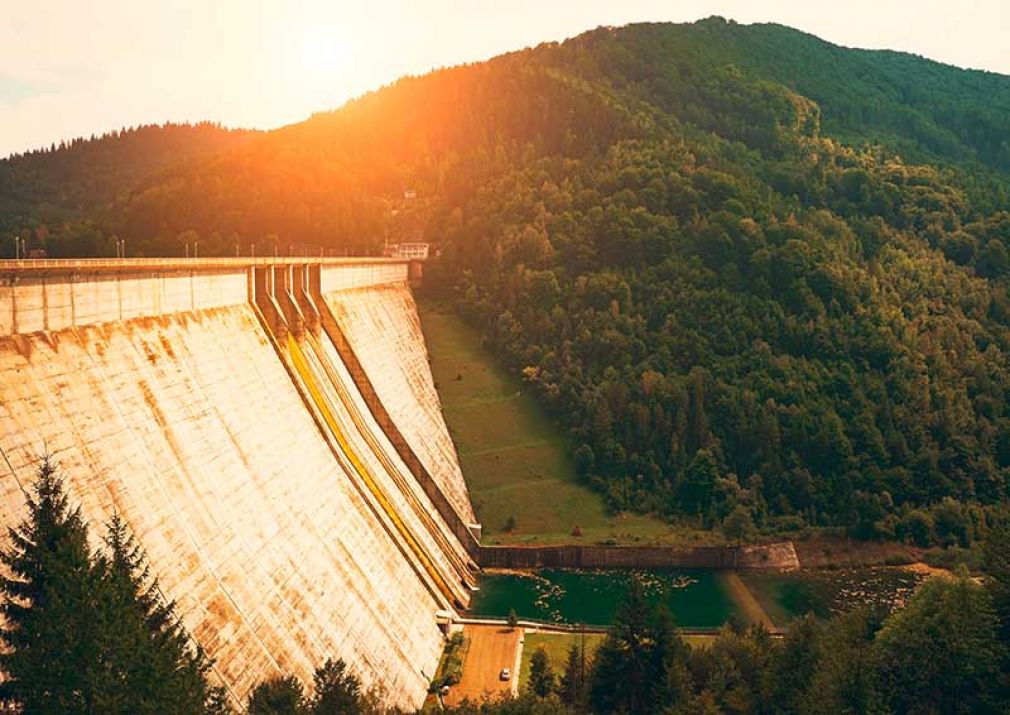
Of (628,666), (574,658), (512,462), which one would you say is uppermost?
(628,666)

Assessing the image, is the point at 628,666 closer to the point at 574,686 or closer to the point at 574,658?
the point at 574,686

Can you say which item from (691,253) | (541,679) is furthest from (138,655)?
(691,253)

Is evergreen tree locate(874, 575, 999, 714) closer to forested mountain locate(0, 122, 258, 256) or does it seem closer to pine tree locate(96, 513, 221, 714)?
pine tree locate(96, 513, 221, 714)

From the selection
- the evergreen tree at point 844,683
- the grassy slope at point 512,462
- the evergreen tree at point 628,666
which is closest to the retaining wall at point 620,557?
the grassy slope at point 512,462

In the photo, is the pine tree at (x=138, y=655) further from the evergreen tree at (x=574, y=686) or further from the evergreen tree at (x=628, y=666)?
the evergreen tree at (x=628, y=666)

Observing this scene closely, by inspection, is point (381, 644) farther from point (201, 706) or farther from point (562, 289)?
point (562, 289)

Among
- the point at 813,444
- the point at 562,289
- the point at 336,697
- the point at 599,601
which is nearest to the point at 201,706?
the point at 336,697

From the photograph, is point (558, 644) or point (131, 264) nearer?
point (131, 264)
